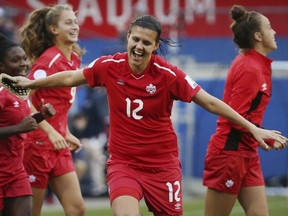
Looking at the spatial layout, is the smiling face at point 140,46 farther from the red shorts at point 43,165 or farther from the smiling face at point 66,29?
the smiling face at point 66,29

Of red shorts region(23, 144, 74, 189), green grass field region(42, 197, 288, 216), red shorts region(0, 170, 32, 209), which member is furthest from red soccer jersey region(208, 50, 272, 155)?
green grass field region(42, 197, 288, 216)

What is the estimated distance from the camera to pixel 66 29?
364 inches

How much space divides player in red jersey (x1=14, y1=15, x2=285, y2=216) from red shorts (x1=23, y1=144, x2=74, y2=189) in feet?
4.28

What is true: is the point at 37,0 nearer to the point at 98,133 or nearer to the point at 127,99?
the point at 98,133

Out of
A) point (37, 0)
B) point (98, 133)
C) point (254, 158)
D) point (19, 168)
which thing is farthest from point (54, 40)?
point (37, 0)

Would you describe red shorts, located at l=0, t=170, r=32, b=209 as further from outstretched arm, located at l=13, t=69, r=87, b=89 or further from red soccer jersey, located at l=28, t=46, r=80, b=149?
red soccer jersey, located at l=28, t=46, r=80, b=149

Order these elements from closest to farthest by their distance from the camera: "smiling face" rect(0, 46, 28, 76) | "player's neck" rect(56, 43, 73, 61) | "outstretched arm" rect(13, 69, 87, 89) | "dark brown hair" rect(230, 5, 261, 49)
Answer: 1. "outstretched arm" rect(13, 69, 87, 89)
2. "smiling face" rect(0, 46, 28, 76)
3. "dark brown hair" rect(230, 5, 261, 49)
4. "player's neck" rect(56, 43, 73, 61)

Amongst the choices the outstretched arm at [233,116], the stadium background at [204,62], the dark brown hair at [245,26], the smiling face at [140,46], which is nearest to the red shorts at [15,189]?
the smiling face at [140,46]

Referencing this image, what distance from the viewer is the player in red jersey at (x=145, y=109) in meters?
7.38

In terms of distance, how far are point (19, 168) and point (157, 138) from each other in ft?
4.27

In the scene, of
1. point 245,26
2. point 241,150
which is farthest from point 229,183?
point 245,26

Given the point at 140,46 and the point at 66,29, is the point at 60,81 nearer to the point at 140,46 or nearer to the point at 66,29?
the point at 140,46

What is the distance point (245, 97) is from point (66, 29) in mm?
2120

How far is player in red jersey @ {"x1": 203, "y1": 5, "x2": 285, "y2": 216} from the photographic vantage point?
8.29 metres
